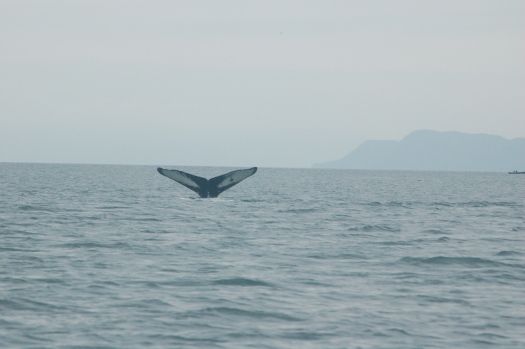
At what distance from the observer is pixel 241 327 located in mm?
13406

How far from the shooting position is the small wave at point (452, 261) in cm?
2102

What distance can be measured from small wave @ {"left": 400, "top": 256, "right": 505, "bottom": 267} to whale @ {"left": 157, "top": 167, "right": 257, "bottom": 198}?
1599 centimetres

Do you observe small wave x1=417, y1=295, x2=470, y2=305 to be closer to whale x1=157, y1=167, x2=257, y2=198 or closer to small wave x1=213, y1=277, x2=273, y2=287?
small wave x1=213, y1=277, x2=273, y2=287

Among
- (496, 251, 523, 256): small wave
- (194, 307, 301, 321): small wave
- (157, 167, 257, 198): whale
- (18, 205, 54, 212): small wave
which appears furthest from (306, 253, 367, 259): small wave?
(18, 205, 54, 212): small wave

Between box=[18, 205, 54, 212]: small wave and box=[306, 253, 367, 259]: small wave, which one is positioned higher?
box=[18, 205, 54, 212]: small wave

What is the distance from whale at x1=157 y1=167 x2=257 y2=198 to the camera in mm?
38250

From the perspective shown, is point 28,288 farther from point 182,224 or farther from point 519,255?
point 182,224

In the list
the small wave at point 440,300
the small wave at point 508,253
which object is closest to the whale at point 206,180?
the small wave at point 508,253

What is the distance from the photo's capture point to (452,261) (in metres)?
21.5

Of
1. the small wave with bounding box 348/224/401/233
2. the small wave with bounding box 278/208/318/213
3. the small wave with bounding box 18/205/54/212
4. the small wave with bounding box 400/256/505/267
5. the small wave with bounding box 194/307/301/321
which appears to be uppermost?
the small wave with bounding box 278/208/318/213

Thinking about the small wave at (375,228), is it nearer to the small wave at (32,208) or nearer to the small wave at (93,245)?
the small wave at (93,245)

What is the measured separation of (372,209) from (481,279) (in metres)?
27.7

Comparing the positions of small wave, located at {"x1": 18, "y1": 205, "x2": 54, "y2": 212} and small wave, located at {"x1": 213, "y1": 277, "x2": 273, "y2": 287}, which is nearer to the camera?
small wave, located at {"x1": 213, "y1": 277, "x2": 273, "y2": 287}

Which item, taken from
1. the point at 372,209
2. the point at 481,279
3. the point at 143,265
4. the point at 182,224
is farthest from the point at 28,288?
the point at 372,209
